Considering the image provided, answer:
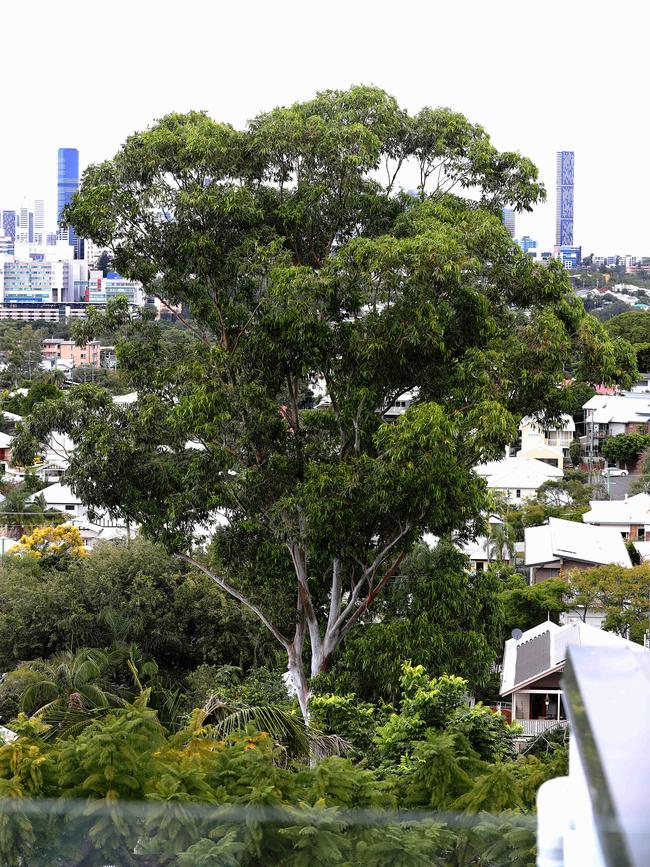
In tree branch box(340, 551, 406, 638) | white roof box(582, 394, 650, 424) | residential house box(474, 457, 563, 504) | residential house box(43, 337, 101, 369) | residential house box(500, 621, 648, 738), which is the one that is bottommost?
residential house box(500, 621, 648, 738)

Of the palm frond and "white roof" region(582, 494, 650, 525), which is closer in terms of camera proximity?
the palm frond

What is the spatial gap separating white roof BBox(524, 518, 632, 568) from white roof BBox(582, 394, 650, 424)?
415cm

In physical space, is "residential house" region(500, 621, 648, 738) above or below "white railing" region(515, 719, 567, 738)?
below

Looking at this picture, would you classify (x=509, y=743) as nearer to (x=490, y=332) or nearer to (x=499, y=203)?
(x=490, y=332)

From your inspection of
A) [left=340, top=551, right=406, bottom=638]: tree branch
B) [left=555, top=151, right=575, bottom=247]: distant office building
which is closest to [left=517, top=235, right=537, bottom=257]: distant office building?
[left=555, top=151, right=575, bottom=247]: distant office building

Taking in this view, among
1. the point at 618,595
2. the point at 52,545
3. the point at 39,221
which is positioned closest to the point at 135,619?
the point at 52,545

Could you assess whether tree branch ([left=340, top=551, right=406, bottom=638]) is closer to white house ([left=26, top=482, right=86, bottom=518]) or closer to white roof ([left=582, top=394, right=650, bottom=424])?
white house ([left=26, top=482, right=86, bottom=518])

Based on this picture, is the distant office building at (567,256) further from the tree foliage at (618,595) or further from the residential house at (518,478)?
the residential house at (518,478)

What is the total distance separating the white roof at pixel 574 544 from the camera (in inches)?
365

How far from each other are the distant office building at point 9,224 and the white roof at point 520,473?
42756 millimetres

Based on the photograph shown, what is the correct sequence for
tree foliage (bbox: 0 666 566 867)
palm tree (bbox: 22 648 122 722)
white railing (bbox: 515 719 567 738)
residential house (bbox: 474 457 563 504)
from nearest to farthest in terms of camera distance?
1. tree foliage (bbox: 0 666 566 867)
2. white railing (bbox: 515 719 567 738)
3. palm tree (bbox: 22 648 122 722)
4. residential house (bbox: 474 457 563 504)

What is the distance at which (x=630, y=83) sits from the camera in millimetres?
4883

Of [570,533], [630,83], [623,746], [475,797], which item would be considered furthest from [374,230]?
[570,533]

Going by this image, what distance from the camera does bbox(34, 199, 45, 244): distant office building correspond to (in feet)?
158
